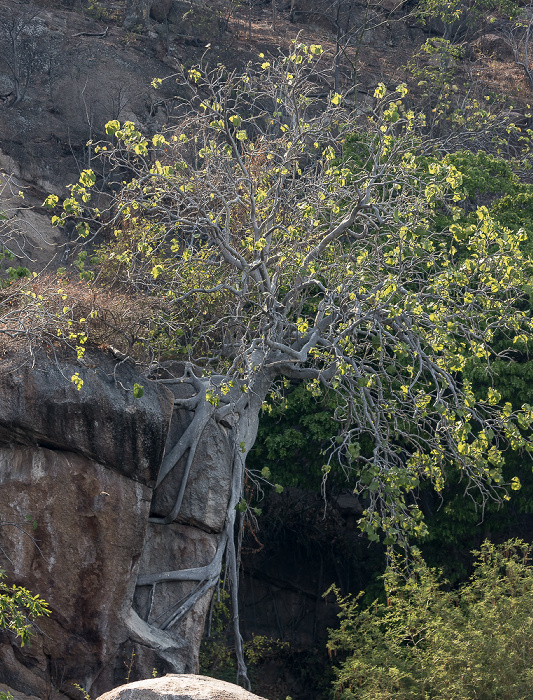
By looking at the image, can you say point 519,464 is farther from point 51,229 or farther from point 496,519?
point 51,229

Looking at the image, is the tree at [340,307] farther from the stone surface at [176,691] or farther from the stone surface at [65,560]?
the stone surface at [176,691]

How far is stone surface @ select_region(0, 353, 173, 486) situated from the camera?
9367 mm

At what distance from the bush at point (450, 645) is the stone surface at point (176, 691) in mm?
3688

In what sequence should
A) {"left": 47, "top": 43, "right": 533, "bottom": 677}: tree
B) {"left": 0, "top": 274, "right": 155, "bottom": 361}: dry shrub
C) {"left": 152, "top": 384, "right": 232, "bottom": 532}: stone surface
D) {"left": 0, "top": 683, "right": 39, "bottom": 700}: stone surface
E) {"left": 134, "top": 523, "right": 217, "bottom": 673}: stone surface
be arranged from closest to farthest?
{"left": 0, "top": 274, "right": 155, "bottom": 361}: dry shrub → {"left": 0, "top": 683, "right": 39, "bottom": 700}: stone surface → {"left": 47, "top": 43, "right": 533, "bottom": 677}: tree → {"left": 134, "top": 523, "right": 217, "bottom": 673}: stone surface → {"left": 152, "top": 384, "right": 232, "bottom": 532}: stone surface

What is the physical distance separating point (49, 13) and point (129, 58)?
369 centimetres

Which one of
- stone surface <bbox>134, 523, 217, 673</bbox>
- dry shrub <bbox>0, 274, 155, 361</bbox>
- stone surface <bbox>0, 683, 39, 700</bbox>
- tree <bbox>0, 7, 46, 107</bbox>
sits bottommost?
stone surface <bbox>0, 683, 39, 700</bbox>

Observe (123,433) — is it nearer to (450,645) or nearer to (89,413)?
(89,413)

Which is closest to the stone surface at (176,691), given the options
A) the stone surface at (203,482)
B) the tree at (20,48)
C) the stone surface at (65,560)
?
the stone surface at (65,560)

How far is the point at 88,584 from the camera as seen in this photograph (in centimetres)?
963

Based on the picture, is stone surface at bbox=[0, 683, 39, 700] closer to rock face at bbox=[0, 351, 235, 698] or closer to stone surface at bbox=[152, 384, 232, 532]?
rock face at bbox=[0, 351, 235, 698]

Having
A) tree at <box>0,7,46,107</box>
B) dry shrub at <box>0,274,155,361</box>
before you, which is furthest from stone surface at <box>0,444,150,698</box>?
tree at <box>0,7,46,107</box>


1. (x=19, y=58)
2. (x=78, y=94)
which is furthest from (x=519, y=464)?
(x=19, y=58)

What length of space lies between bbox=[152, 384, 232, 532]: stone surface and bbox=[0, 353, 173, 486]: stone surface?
53 cm

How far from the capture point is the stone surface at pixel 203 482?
34.1 ft
